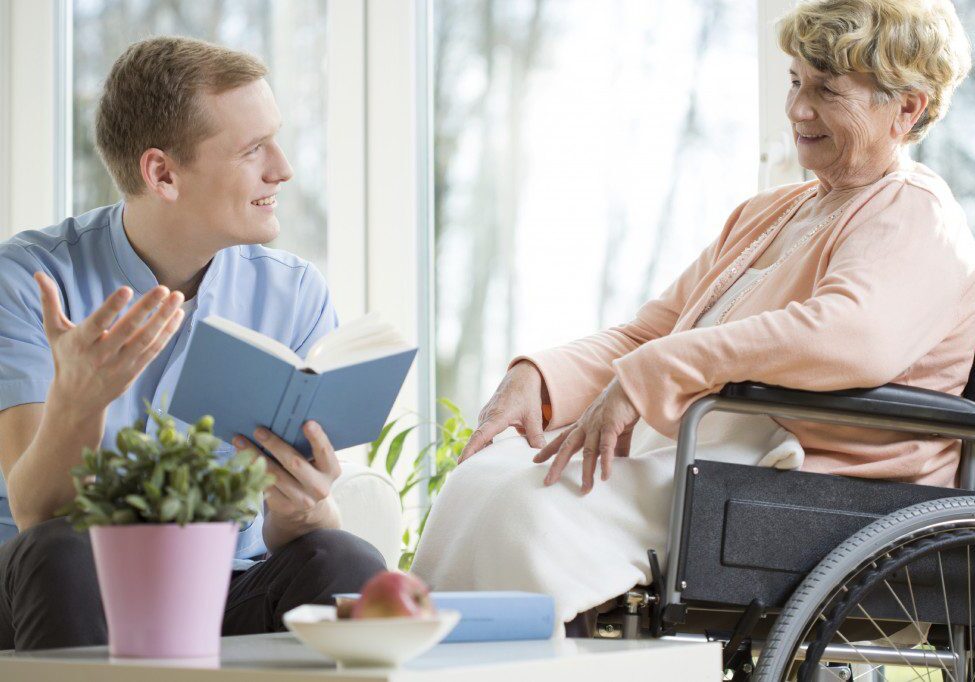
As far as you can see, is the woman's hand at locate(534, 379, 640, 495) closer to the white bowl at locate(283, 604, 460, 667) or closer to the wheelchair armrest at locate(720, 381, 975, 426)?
the wheelchair armrest at locate(720, 381, 975, 426)

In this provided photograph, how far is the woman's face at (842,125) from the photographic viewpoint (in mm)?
1791

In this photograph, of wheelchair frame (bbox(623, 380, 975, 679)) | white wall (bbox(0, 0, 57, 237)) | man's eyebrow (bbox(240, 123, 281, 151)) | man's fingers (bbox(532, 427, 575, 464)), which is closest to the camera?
wheelchair frame (bbox(623, 380, 975, 679))

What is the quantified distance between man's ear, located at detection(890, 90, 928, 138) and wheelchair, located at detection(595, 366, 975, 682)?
45 cm

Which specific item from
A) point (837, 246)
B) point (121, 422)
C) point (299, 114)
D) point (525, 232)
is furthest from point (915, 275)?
point (299, 114)

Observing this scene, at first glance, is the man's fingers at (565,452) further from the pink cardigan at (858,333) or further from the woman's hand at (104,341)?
the woman's hand at (104,341)

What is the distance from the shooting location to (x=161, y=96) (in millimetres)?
1851

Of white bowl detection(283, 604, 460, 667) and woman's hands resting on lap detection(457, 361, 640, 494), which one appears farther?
woman's hands resting on lap detection(457, 361, 640, 494)

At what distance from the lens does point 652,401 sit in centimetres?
158

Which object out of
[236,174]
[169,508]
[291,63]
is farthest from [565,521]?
[291,63]

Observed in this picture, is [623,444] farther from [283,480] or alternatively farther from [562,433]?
[283,480]

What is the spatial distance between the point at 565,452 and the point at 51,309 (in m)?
0.65

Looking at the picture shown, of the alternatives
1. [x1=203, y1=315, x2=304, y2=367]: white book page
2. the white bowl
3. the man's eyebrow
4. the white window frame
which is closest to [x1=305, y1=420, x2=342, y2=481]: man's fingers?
[x1=203, y1=315, x2=304, y2=367]: white book page

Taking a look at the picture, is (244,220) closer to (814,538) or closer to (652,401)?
(652,401)

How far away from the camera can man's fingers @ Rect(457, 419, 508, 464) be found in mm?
1788
